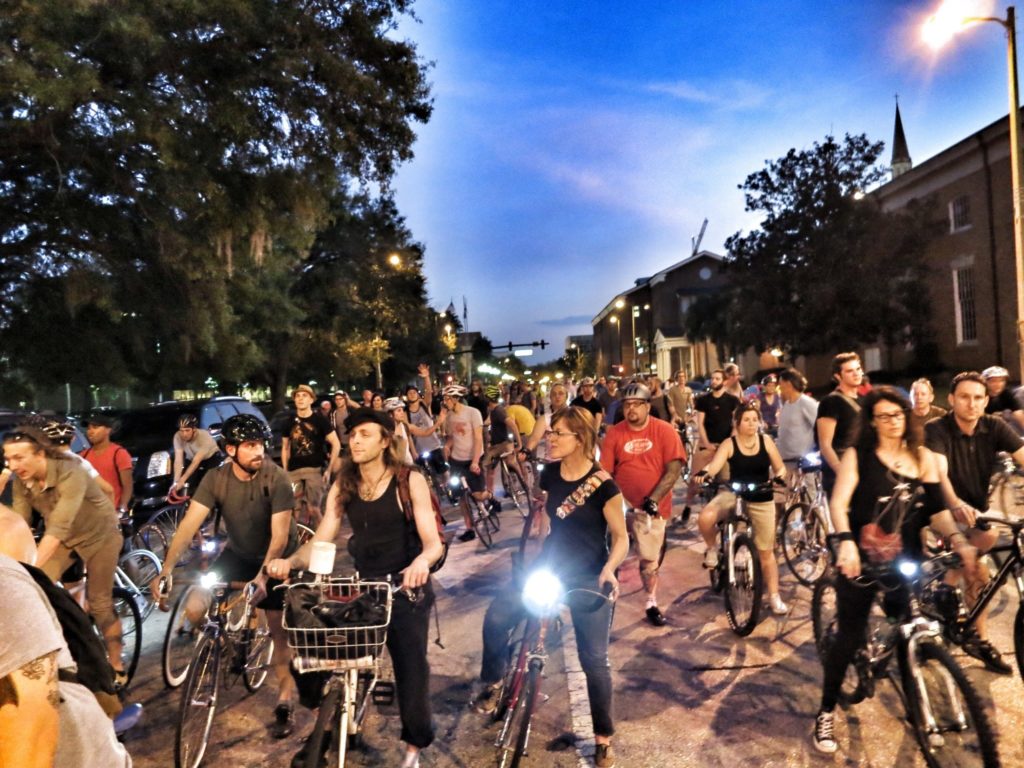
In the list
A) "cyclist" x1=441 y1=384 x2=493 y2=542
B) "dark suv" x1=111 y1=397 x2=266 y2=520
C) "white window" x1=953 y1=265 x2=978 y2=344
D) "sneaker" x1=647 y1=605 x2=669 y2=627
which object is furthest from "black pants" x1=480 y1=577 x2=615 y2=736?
"white window" x1=953 y1=265 x2=978 y2=344

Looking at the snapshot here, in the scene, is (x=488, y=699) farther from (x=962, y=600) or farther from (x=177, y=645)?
(x=962, y=600)

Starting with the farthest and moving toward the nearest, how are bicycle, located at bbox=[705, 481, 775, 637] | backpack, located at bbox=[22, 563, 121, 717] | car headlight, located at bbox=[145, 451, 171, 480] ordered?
1. car headlight, located at bbox=[145, 451, 171, 480]
2. bicycle, located at bbox=[705, 481, 775, 637]
3. backpack, located at bbox=[22, 563, 121, 717]

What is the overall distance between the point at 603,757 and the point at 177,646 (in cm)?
377

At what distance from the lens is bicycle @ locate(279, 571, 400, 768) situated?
3.44 m

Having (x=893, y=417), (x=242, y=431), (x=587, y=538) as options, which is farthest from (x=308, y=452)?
(x=893, y=417)

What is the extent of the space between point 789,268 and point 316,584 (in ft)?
95.9

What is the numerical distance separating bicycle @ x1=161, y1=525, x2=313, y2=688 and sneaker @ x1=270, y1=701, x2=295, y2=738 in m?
0.65

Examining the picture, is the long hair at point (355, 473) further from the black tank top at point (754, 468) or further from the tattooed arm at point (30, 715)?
the black tank top at point (754, 468)

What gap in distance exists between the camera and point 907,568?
4109mm

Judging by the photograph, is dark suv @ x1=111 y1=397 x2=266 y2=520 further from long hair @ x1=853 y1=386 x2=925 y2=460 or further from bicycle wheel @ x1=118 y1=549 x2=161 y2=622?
long hair @ x1=853 y1=386 x2=925 y2=460

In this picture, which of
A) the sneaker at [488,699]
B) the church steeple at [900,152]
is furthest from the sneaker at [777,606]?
the church steeple at [900,152]

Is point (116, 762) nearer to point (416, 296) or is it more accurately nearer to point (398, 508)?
point (398, 508)

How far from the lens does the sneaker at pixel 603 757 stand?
165 inches

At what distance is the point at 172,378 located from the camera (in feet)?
84.6
